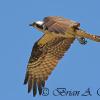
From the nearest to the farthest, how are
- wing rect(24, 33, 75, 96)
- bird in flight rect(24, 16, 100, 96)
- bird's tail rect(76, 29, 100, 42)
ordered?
bird's tail rect(76, 29, 100, 42)
bird in flight rect(24, 16, 100, 96)
wing rect(24, 33, 75, 96)

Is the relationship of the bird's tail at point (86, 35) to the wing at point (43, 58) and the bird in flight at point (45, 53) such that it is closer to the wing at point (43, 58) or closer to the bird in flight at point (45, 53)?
the bird in flight at point (45, 53)

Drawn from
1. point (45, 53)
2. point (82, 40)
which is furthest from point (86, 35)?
point (45, 53)

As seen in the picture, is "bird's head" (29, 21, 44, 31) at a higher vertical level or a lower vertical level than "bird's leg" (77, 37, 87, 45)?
higher

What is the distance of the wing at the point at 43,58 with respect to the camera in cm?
1329

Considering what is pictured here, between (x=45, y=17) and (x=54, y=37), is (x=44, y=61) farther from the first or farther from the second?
(x=45, y=17)

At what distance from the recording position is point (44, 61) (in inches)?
551

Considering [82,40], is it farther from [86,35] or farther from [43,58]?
[43,58]

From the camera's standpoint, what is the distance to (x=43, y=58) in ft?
46.0

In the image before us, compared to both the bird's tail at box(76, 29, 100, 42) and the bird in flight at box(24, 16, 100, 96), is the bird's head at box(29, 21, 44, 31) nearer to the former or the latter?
the bird in flight at box(24, 16, 100, 96)

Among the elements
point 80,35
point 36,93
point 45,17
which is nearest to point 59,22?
point 45,17

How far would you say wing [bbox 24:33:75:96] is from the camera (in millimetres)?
13289

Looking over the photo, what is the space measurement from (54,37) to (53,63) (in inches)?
26.7

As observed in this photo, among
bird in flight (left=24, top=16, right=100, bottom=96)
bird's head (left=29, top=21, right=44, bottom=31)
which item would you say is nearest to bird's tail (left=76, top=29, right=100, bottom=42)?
bird in flight (left=24, top=16, right=100, bottom=96)

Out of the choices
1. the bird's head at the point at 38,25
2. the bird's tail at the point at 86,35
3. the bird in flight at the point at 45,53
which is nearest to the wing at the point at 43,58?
the bird in flight at the point at 45,53
